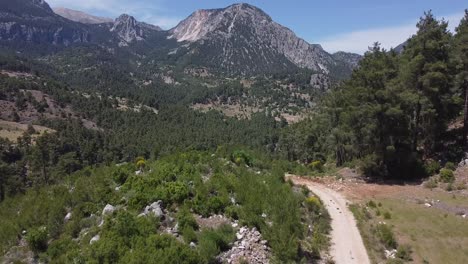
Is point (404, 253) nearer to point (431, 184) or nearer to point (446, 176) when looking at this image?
point (431, 184)

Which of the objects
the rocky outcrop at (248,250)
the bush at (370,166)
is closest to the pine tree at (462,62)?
the bush at (370,166)

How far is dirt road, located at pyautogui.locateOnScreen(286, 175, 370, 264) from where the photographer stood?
854 inches

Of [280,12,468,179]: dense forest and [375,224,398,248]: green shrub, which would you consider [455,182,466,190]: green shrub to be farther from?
[375,224,398,248]: green shrub

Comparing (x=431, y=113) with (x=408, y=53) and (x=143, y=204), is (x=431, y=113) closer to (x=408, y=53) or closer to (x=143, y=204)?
(x=408, y=53)

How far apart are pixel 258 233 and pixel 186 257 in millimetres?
4781

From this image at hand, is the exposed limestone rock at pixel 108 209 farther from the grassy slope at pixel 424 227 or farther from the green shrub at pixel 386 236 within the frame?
the green shrub at pixel 386 236

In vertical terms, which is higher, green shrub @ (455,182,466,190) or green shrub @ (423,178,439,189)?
green shrub @ (455,182,466,190)

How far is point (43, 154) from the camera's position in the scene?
6944 centimetres

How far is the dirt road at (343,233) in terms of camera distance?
21703mm

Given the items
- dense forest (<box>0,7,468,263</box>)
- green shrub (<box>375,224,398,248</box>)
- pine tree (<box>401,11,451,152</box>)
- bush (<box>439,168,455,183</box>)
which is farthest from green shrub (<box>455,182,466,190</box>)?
green shrub (<box>375,224,398,248</box>)

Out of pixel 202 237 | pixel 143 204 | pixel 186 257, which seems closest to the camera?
pixel 186 257

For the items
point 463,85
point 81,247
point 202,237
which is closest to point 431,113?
point 463,85

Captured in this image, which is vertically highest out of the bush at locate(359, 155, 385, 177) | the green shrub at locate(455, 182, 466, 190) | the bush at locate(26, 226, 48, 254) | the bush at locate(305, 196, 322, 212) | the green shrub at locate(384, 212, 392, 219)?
the green shrub at locate(455, 182, 466, 190)

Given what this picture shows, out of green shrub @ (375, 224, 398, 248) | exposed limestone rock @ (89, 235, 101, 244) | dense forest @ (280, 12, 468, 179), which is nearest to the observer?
exposed limestone rock @ (89, 235, 101, 244)
